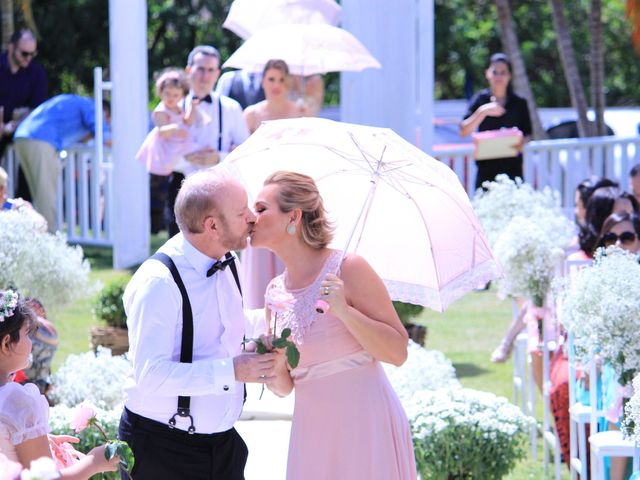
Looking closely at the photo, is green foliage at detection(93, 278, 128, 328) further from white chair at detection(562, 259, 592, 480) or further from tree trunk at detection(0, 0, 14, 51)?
tree trunk at detection(0, 0, 14, 51)

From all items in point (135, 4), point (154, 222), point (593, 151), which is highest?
point (135, 4)

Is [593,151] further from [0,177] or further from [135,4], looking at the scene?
[0,177]

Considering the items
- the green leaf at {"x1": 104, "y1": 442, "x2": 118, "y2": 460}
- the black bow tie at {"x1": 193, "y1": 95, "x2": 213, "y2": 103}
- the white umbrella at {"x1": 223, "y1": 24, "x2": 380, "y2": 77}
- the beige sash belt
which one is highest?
the white umbrella at {"x1": 223, "y1": 24, "x2": 380, "y2": 77}

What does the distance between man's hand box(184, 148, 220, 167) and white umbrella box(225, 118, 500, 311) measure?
477cm

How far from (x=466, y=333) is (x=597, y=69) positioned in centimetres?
878

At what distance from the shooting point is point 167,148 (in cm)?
1010

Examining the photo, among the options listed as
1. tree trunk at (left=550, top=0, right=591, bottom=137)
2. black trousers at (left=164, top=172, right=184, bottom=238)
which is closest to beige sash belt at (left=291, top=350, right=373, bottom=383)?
black trousers at (left=164, top=172, right=184, bottom=238)

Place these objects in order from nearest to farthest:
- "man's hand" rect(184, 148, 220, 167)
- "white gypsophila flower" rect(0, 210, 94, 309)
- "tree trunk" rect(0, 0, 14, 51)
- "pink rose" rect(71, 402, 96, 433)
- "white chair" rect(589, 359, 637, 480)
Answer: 1. "pink rose" rect(71, 402, 96, 433)
2. "white chair" rect(589, 359, 637, 480)
3. "white gypsophila flower" rect(0, 210, 94, 309)
4. "man's hand" rect(184, 148, 220, 167)
5. "tree trunk" rect(0, 0, 14, 51)

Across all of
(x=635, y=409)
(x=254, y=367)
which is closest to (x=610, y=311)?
(x=635, y=409)

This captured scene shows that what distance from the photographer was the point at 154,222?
55.7 ft

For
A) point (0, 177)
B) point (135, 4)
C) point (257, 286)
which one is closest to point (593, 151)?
point (135, 4)

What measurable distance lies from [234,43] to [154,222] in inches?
384

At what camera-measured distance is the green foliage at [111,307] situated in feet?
30.6

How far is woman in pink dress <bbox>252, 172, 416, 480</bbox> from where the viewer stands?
4.32 m
